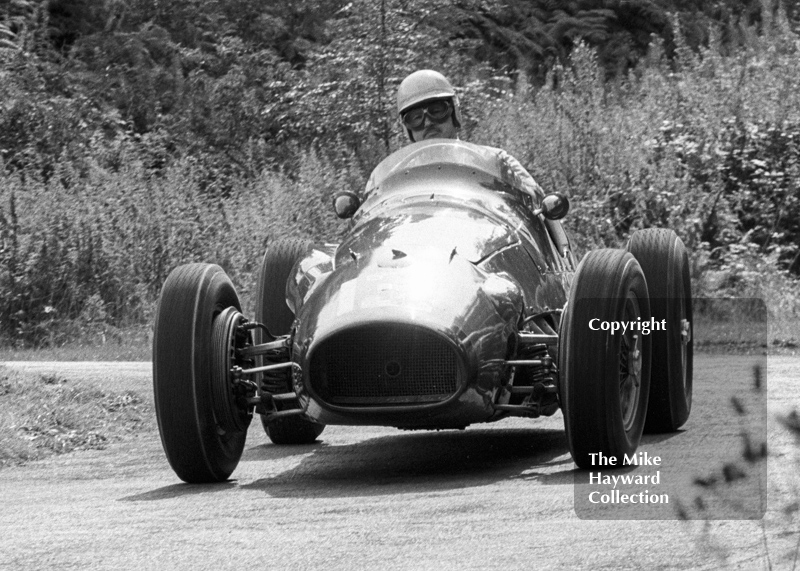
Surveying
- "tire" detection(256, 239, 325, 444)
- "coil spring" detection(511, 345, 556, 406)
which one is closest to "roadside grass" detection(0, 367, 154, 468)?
"tire" detection(256, 239, 325, 444)

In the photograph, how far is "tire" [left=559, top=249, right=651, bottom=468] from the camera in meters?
6.48

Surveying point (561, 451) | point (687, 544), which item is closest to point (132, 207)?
point (561, 451)

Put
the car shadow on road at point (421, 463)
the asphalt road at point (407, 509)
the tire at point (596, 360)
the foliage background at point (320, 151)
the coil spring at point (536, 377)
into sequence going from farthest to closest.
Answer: the foliage background at point (320, 151)
the coil spring at point (536, 377)
the car shadow on road at point (421, 463)
the tire at point (596, 360)
the asphalt road at point (407, 509)

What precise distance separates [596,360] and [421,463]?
57.7 inches

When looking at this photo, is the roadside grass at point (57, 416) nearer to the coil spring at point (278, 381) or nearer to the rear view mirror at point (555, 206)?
the coil spring at point (278, 381)

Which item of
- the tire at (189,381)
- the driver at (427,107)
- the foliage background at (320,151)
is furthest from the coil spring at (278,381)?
the foliage background at (320,151)

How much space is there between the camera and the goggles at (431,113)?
941 cm

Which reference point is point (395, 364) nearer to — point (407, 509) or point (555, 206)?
point (407, 509)

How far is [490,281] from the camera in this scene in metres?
7.07

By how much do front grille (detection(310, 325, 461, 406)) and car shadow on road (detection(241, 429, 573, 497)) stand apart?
1.33 feet

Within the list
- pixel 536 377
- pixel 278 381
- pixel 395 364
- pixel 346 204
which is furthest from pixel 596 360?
pixel 346 204

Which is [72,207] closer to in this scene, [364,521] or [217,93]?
[217,93]

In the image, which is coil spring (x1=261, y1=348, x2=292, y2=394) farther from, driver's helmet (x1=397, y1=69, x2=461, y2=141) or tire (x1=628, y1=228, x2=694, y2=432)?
driver's helmet (x1=397, y1=69, x2=461, y2=141)

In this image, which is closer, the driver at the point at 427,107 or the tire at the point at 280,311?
the tire at the point at 280,311
